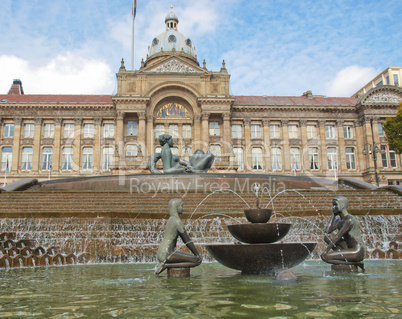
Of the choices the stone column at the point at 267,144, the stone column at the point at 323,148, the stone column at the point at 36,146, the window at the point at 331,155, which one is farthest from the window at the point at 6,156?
the window at the point at 331,155

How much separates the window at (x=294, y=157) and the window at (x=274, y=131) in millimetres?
2702

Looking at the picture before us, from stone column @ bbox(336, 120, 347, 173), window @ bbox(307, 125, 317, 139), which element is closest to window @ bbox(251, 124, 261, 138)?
window @ bbox(307, 125, 317, 139)

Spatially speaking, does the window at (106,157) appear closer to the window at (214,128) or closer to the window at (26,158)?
the window at (26,158)

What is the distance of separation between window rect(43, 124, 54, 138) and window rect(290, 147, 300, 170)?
31988 mm

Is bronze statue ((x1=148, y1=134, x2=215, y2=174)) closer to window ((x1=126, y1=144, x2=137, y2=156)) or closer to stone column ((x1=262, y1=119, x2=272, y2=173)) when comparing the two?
window ((x1=126, y1=144, x2=137, y2=156))

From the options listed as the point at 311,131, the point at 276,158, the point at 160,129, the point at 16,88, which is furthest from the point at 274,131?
the point at 16,88

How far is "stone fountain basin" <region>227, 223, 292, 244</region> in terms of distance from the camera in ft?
20.9

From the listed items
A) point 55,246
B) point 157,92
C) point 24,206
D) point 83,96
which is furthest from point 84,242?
point 83,96

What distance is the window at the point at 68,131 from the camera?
5106 centimetres

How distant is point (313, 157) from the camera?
52.9 metres

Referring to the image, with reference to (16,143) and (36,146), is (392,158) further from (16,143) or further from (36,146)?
(16,143)

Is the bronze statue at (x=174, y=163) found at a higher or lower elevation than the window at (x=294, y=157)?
lower

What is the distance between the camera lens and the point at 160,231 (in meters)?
11.4

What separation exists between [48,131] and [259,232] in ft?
163
